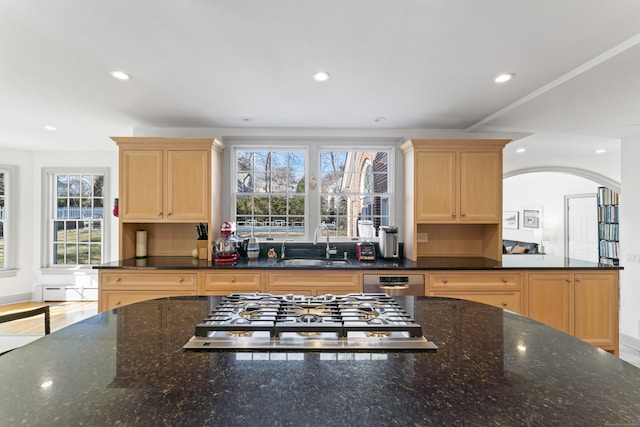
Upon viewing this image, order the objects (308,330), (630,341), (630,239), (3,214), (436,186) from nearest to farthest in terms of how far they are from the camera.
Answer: (308,330)
(436,186)
(630,341)
(630,239)
(3,214)

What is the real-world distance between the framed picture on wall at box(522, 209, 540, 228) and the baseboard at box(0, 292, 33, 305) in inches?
425

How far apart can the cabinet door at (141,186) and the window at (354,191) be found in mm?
1859

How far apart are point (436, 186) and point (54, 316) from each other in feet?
17.9

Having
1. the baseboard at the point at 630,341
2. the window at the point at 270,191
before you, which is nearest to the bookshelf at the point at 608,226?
the baseboard at the point at 630,341

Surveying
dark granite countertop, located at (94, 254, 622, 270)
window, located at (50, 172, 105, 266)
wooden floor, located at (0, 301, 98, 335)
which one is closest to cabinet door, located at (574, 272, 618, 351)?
dark granite countertop, located at (94, 254, 622, 270)

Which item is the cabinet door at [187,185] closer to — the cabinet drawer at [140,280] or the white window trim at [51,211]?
the cabinet drawer at [140,280]

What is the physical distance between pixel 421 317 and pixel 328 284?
1.57m

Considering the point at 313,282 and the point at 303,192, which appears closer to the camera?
Result: the point at 313,282

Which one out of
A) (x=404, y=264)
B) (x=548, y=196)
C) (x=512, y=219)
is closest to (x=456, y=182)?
(x=404, y=264)

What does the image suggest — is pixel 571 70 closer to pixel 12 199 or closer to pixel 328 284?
pixel 328 284

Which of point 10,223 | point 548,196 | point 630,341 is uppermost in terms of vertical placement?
point 548,196

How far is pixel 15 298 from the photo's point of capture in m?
4.93

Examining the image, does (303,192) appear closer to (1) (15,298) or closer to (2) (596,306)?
(2) (596,306)

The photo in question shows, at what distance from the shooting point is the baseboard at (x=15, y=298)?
190 inches
